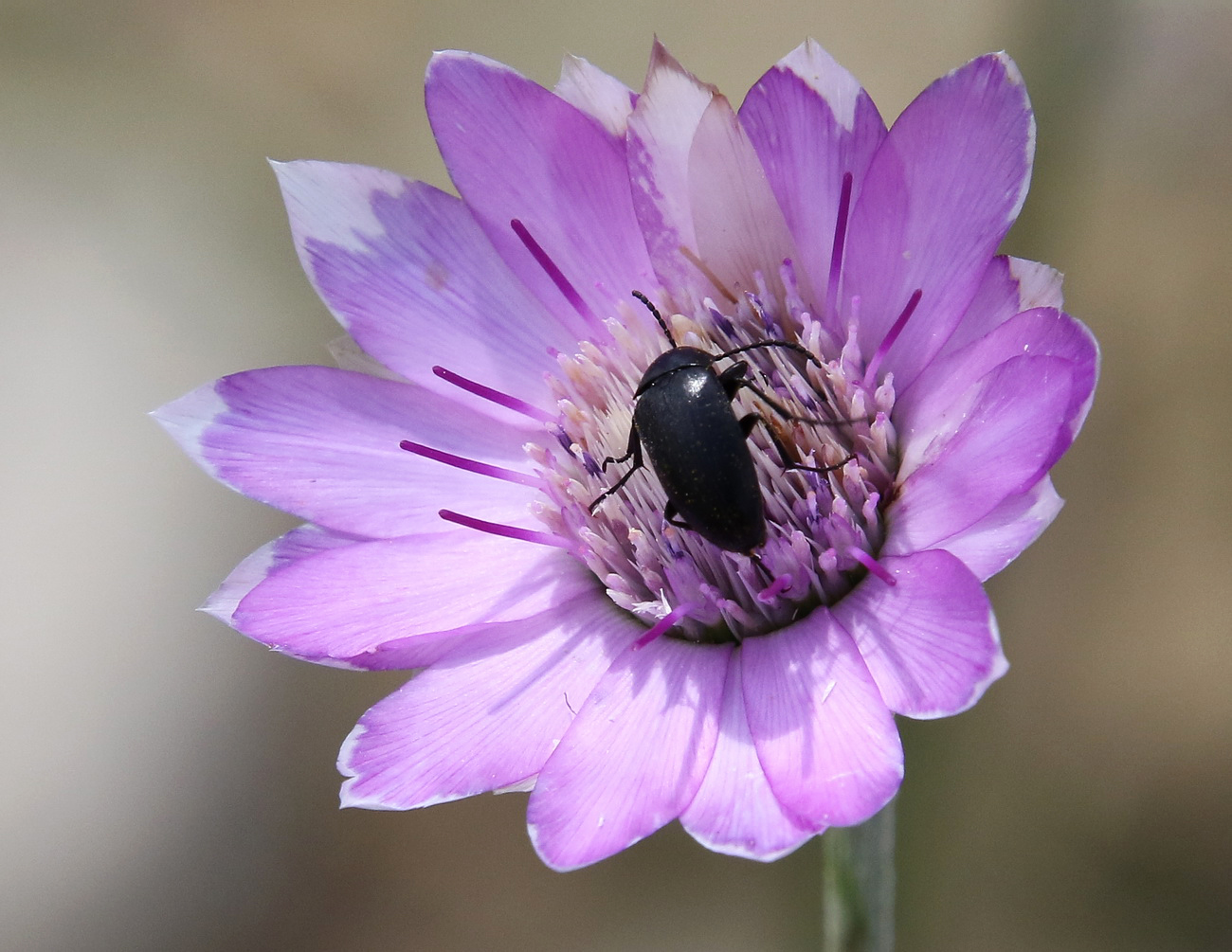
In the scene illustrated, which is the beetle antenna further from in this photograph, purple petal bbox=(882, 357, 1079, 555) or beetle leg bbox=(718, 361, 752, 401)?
purple petal bbox=(882, 357, 1079, 555)

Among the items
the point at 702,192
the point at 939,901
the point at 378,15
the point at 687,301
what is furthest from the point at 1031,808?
the point at 378,15

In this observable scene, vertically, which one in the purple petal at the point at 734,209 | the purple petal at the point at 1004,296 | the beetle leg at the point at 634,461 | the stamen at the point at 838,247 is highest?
the purple petal at the point at 734,209

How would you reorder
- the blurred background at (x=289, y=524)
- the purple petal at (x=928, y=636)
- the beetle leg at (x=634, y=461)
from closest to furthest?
the purple petal at (x=928, y=636) < the beetle leg at (x=634, y=461) < the blurred background at (x=289, y=524)

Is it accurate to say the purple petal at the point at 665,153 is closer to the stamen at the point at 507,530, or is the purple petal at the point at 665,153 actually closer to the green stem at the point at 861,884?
the stamen at the point at 507,530

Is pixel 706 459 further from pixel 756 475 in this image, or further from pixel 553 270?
pixel 553 270

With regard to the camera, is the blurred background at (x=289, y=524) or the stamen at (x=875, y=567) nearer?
the stamen at (x=875, y=567)

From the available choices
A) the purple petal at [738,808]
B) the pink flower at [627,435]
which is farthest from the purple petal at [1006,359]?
the purple petal at [738,808]
